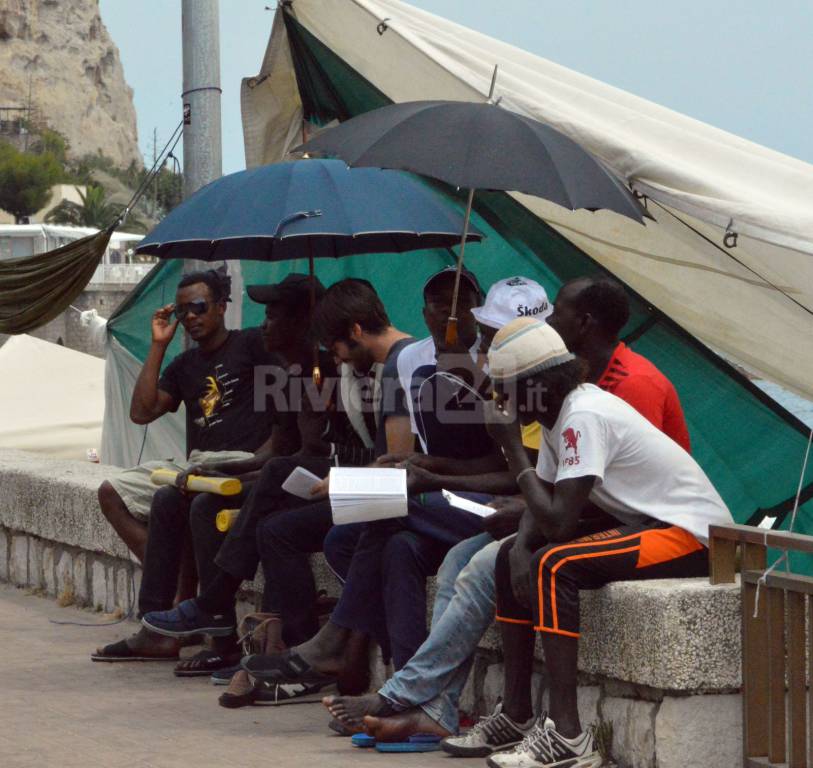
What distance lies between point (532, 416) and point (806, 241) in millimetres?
1068

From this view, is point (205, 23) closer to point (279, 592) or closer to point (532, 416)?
point (279, 592)

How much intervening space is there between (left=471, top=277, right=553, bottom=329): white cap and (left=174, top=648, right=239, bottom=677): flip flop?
187cm

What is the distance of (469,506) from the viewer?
4953mm

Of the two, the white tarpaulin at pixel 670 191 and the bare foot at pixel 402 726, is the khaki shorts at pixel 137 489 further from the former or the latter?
the bare foot at pixel 402 726

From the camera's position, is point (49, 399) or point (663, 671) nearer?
point (663, 671)

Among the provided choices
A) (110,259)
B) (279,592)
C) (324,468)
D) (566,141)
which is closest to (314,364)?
Answer: (324,468)

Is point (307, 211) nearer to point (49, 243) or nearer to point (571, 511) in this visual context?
point (571, 511)

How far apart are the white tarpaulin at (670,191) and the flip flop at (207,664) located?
2.34m

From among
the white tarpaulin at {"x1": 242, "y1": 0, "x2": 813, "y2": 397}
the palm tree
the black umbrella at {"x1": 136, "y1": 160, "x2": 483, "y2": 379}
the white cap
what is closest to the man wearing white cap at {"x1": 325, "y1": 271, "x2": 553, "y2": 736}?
the white cap

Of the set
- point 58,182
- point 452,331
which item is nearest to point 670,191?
point 452,331

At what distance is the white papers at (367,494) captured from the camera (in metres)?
5.00

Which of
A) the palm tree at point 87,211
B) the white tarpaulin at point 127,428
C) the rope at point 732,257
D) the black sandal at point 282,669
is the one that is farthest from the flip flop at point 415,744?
the palm tree at point 87,211

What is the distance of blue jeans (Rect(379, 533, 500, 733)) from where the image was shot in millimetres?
4805

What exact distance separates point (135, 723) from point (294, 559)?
0.84m
